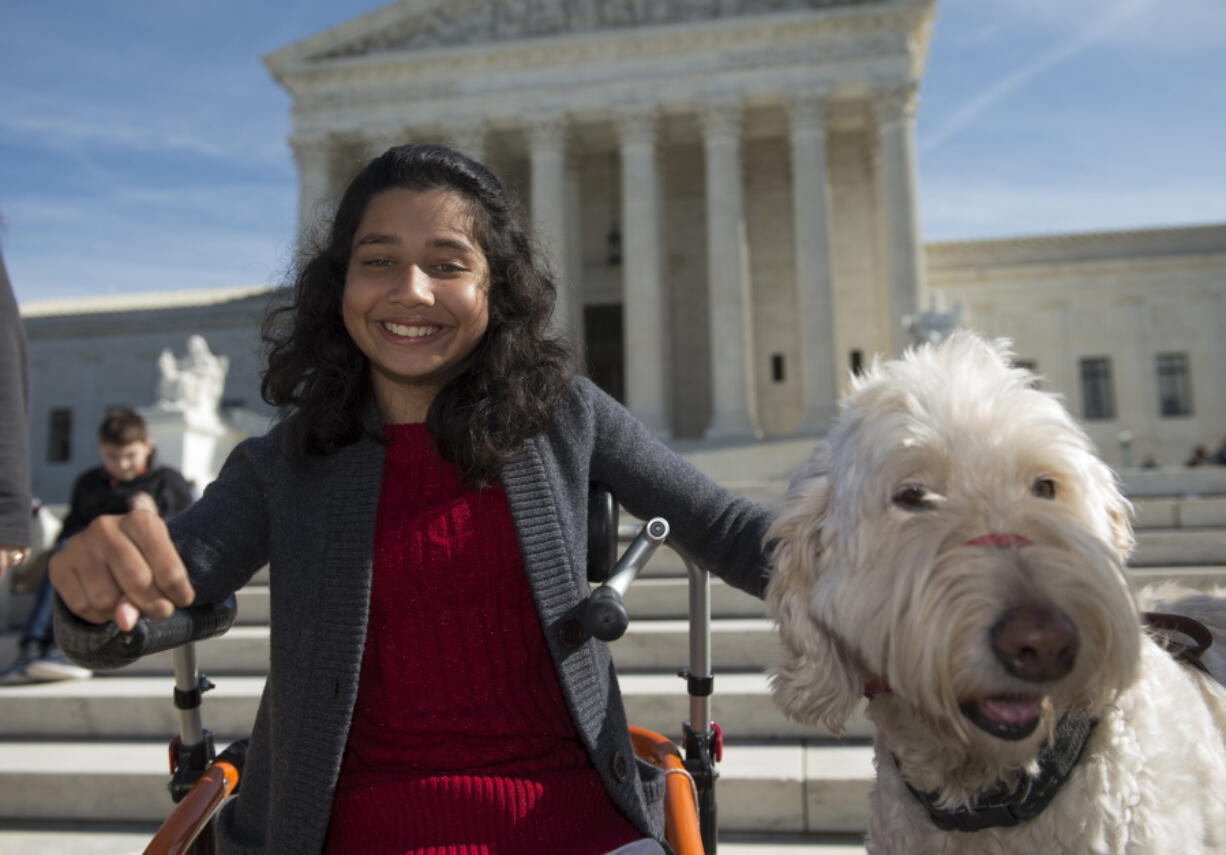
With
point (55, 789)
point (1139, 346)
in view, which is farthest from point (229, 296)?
point (55, 789)

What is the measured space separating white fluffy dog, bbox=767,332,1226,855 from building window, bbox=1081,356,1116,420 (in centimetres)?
3559

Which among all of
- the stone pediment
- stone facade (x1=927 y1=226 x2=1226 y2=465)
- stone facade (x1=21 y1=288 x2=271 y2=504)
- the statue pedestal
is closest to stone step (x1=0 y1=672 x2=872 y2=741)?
the statue pedestal

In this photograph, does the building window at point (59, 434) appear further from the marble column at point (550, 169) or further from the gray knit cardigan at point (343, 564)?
the gray knit cardigan at point (343, 564)

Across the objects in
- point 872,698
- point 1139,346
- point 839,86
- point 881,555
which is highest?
point 839,86

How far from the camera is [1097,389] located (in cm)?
3397

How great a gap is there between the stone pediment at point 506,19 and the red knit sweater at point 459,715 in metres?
29.5

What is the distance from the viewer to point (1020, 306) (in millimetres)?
34094

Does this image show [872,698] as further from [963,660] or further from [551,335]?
[551,335]

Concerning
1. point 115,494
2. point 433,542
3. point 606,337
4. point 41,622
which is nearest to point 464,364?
point 433,542

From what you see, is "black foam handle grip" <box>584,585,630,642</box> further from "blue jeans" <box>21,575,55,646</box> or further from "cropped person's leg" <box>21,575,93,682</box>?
"blue jeans" <box>21,575,55,646</box>

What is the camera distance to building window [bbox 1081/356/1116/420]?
3369 cm

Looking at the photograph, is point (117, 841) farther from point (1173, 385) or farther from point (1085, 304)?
point (1173, 385)

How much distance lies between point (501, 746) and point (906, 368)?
1.15 meters

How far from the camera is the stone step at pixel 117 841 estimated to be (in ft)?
12.5
